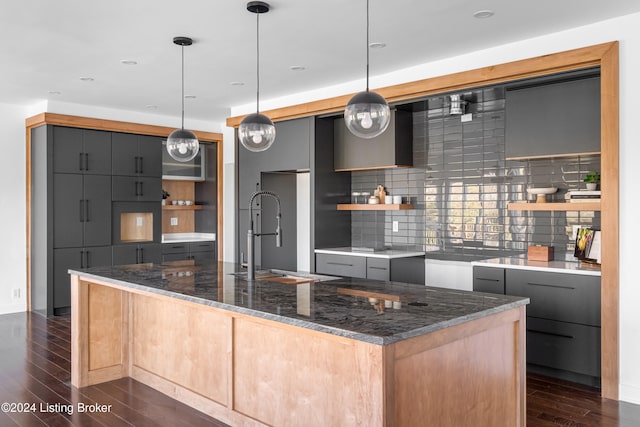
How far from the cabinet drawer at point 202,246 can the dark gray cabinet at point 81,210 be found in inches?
47.8

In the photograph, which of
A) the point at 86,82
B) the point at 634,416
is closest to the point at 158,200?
the point at 86,82

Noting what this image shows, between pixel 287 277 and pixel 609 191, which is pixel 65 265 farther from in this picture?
pixel 609 191

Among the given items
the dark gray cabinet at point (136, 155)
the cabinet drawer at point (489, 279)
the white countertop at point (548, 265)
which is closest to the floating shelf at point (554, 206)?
the white countertop at point (548, 265)

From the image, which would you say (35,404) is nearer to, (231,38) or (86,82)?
(231,38)

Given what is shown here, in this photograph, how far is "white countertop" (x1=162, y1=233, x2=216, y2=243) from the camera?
7938mm

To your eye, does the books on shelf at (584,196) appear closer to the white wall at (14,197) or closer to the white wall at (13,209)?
the white wall at (14,197)

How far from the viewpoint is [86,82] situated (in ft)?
18.2

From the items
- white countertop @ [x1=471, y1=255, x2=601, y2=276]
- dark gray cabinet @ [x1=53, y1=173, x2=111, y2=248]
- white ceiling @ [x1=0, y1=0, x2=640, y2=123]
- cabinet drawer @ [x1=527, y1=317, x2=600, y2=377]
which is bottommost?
cabinet drawer @ [x1=527, y1=317, x2=600, y2=377]

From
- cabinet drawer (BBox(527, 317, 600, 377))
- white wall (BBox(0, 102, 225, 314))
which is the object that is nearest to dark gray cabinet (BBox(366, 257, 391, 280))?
cabinet drawer (BBox(527, 317, 600, 377))

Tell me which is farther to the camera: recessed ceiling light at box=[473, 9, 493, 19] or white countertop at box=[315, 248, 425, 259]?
white countertop at box=[315, 248, 425, 259]

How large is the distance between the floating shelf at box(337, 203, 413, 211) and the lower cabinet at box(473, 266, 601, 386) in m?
1.42

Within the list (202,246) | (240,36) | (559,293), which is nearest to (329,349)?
(559,293)

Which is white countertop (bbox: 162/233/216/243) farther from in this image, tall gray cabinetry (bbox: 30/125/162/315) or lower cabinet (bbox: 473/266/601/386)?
lower cabinet (bbox: 473/266/601/386)

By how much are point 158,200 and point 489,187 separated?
→ 4.48 metres
